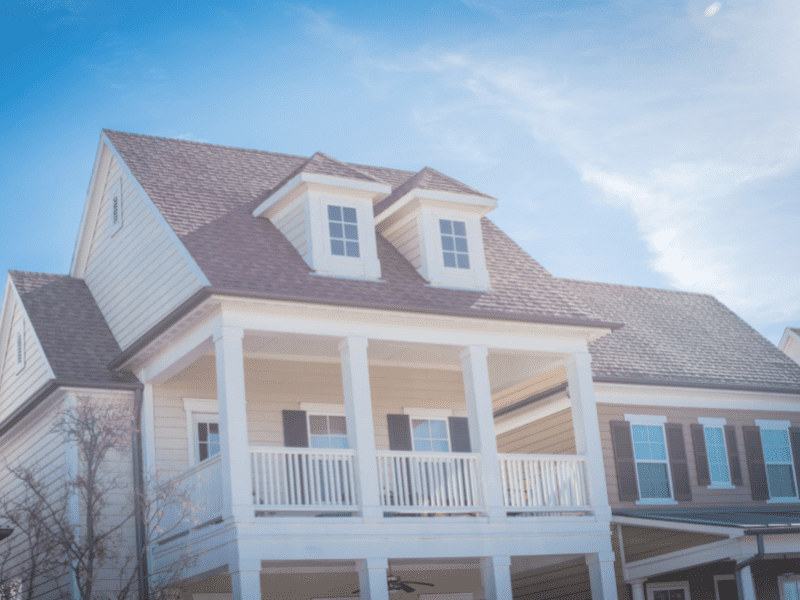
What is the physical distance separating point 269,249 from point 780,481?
41.9 ft

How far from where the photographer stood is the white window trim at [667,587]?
20.1m

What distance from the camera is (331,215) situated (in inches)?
703

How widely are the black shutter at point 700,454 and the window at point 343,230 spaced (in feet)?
28.9

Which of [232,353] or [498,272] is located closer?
[232,353]

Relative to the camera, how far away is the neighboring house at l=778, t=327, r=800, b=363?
94.6ft

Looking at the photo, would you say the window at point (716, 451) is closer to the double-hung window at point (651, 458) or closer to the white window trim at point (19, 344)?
the double-hung window at point (651, 458)

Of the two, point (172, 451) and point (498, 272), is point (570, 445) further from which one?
point (172, 451)

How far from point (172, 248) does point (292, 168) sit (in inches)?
201

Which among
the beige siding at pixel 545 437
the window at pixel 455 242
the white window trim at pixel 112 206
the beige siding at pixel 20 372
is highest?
the white window trim at pixel 112 206

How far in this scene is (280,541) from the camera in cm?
1478

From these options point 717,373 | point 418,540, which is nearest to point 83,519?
point 418,540

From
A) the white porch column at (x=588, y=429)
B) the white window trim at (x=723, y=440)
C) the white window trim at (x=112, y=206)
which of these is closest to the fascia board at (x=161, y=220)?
the white window trim at (x=112, y=206)

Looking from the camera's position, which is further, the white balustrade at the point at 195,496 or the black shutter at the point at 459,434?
the black shutter at the point at 459,434

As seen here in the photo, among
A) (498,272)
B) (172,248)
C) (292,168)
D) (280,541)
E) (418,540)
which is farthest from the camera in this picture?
(292,168)
